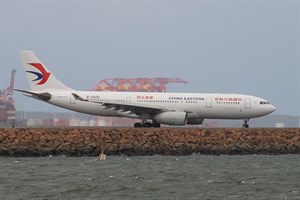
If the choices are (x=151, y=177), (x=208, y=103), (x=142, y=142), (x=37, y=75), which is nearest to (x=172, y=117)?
(x=208, y=103)

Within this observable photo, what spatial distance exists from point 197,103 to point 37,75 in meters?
15.9

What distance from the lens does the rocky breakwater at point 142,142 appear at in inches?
1967

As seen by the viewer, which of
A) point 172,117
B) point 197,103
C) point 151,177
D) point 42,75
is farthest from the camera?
point 42,75

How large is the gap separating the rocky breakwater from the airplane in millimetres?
7181

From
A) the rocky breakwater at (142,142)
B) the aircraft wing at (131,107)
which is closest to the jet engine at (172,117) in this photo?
the aircraft wing at (131,107)

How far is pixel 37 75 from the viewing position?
222 feet

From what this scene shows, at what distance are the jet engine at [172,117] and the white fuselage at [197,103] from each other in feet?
2.90

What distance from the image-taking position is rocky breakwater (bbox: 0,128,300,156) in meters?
50.0

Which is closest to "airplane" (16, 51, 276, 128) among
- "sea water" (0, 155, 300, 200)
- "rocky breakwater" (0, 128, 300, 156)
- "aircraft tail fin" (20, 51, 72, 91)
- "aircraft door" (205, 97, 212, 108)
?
"aircraft door" (205, 97, 212, 108)

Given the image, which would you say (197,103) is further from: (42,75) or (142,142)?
(42,75)

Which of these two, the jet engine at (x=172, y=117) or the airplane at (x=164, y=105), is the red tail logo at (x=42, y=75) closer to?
the airplane at (x=164, y=105)

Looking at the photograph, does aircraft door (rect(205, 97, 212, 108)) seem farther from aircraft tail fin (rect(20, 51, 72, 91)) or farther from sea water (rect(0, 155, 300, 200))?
aircraft tail fin (rect(20, 51, 72, 91))

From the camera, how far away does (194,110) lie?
2409 inches

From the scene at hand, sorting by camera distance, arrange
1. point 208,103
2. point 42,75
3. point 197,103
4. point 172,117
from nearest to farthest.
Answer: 1. point 172,117
2. point 208,103
3. point 197,103
4. point 42,75
